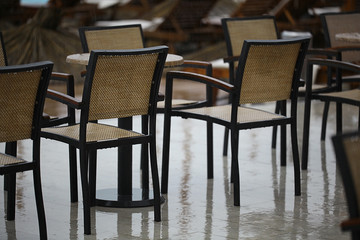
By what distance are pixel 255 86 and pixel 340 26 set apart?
190cm

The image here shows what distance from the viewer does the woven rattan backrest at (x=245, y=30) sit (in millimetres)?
5688

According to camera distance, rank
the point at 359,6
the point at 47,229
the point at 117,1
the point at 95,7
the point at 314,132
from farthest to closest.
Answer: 1. the point at 117,1
2. the point at 95,7
3. the point at 359,6
4. the point at 314,132
5. the point at 47,229

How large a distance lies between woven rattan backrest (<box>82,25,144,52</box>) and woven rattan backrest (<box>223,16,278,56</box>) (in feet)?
2.17

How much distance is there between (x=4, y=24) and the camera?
1059 cm

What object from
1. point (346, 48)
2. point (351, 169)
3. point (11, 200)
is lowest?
point (11, 200)

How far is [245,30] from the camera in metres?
5.77

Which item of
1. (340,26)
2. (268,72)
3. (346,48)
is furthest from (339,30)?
(268,72)

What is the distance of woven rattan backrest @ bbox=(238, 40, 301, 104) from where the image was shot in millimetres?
4316

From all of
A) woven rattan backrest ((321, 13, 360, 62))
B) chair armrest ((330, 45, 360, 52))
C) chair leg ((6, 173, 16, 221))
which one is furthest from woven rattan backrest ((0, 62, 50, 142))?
woven rattan backrest ((321, 13, 360, 62))

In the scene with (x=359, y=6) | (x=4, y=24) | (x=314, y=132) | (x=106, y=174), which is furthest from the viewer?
(x=4, y=24)

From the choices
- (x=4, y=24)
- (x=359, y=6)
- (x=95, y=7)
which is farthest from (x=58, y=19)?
(x=359, y=6)

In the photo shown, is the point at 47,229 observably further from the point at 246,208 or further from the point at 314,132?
the point at 314,132

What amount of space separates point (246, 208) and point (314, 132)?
7.12ft

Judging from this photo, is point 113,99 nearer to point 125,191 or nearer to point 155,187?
point 155,187
